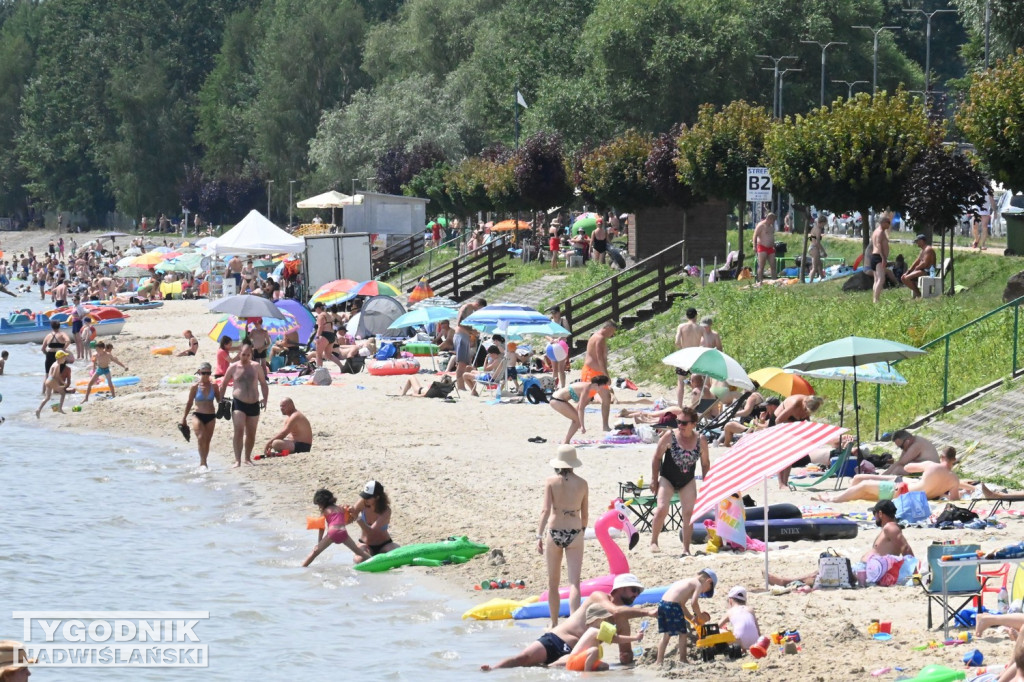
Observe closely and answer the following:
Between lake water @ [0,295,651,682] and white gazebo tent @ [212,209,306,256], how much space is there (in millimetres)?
17442

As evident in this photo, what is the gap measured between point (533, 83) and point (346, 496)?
4288 cm

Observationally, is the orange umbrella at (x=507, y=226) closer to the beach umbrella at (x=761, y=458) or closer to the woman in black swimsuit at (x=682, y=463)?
the woman in black swimsuit at (x=682, y=463)

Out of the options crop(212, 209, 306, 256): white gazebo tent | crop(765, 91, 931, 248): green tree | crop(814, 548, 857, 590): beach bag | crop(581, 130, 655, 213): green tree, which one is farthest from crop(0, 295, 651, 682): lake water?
crop(212, 209, 306, 256): white gazebo tent

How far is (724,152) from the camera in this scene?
3011 centimetres

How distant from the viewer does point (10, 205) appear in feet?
360

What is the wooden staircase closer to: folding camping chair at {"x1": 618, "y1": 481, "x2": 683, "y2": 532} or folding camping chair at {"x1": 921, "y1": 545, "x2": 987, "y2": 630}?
folding camping chair at {"x1": 618, "y1": 481, "x2": 683, "y2": 532}

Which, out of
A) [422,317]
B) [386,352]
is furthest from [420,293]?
[422,317]

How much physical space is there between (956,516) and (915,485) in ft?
4.23

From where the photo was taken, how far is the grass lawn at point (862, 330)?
1867 centimetres

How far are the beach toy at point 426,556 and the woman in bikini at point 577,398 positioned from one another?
11.9ft

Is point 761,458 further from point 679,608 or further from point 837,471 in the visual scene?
point 837,471

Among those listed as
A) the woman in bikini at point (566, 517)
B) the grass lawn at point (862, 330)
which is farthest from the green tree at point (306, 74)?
the woman in bikini at point (566, 517)

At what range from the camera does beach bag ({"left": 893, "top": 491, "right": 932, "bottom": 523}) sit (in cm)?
1361

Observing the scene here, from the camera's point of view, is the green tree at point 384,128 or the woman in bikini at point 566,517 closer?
the woman in bikini at point 566,517
